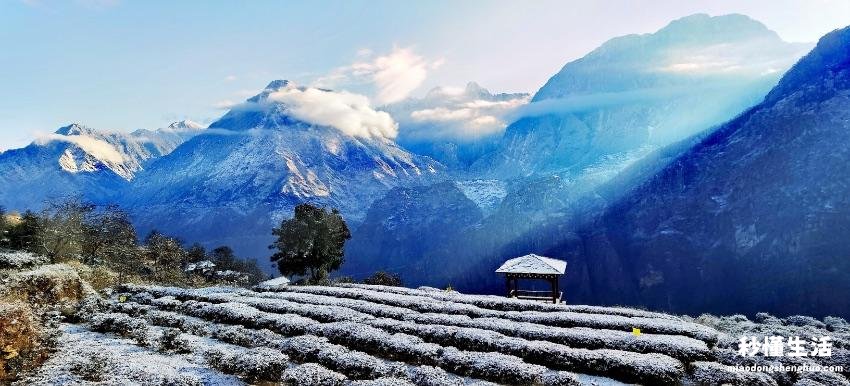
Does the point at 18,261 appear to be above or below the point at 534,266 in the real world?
above

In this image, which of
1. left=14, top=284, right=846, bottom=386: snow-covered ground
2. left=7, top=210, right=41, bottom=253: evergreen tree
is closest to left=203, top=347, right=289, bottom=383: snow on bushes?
left=14, top=284, right=846, bottom=386: snow-covered ground

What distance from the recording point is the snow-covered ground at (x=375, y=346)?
70.2ft

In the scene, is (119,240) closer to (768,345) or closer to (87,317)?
(87,317)

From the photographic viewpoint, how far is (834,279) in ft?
548

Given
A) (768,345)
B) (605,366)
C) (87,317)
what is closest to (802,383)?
(768,345)

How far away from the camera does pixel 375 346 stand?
26281mm

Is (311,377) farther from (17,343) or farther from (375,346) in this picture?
(17,343)

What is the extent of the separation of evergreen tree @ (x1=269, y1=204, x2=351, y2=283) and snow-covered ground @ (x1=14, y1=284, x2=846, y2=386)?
22.9 meters

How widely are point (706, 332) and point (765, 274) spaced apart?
646ft

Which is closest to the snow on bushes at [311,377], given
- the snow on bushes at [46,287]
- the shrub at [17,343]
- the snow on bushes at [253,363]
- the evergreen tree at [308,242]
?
the snow on bushes at [253,363]

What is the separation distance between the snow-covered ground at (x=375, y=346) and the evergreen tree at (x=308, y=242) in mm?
22901

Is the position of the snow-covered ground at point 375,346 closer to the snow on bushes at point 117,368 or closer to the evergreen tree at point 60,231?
the snow on bushes at point 117,368

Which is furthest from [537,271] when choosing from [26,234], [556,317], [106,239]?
[106,239]

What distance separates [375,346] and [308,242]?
3761 centimetres
